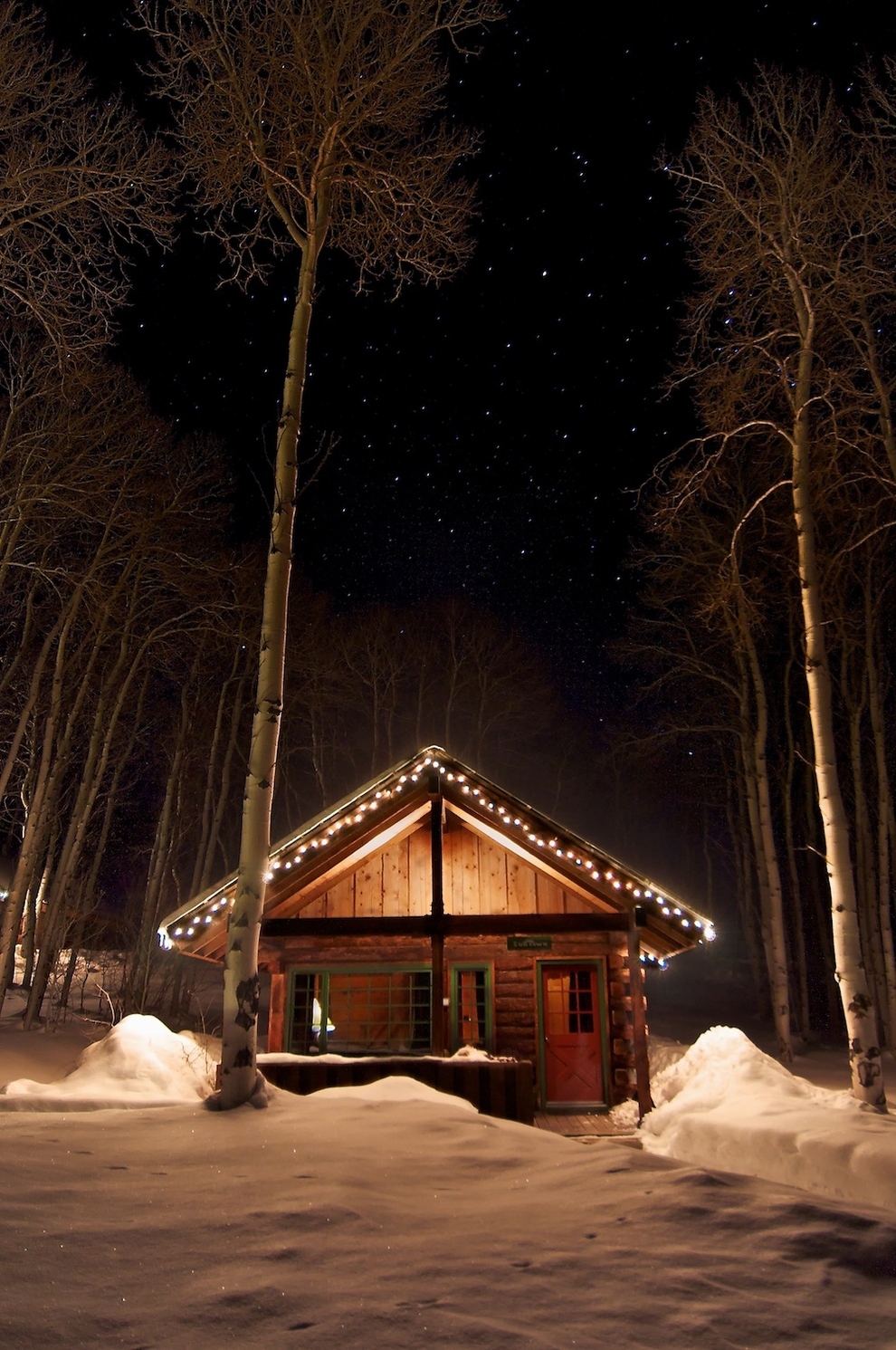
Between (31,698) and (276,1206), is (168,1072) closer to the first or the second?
(276,1206)

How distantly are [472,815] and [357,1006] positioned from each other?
436 centimetres

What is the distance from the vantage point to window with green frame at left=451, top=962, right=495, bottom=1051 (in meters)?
15.4

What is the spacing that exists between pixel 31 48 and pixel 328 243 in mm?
3530

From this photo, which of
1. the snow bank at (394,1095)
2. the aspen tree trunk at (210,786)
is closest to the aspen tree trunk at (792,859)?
the aspen tree trunk at (210,786)

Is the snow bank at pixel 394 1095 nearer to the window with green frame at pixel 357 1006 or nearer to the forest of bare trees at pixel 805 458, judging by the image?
the forest of bare trees at pixel 805 458

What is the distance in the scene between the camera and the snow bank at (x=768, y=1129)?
6031mm

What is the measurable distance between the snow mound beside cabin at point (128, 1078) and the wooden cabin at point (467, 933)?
402cm

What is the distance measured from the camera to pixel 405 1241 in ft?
11.4

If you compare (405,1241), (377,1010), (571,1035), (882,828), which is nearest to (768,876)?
(882,828)

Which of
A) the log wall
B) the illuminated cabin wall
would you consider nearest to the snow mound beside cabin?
the log wall

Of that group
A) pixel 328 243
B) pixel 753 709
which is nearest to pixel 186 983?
pixel 753 709

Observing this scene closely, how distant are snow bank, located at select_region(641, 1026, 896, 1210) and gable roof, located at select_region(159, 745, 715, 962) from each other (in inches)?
94.4

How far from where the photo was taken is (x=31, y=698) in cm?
1688

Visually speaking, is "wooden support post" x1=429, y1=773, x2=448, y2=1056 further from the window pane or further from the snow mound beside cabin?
the snow mound beside cabin
